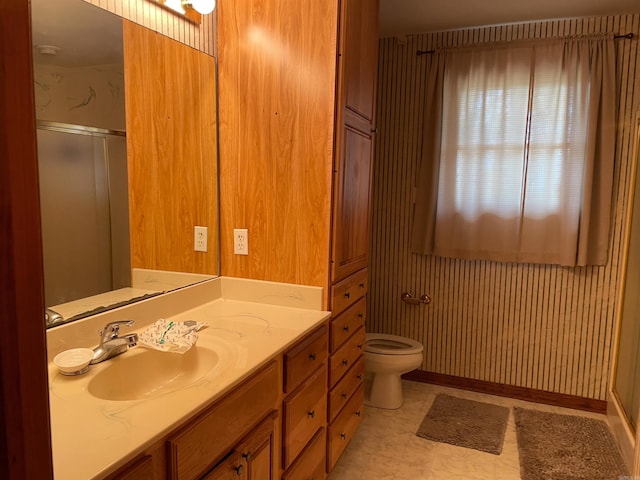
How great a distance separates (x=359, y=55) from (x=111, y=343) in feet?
4.88

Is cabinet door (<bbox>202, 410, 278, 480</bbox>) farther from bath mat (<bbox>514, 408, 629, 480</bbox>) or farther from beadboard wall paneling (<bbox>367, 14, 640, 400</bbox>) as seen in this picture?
beadboard wall paneling (<bbox>367, 14, 640, 400</bbox>)

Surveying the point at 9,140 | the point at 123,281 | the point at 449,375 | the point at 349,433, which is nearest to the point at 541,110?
the point at 449,375

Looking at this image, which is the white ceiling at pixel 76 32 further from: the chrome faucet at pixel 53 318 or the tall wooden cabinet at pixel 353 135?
the tall wooden cabinet at pixel 353 135

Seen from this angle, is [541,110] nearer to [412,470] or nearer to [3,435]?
[412,470]

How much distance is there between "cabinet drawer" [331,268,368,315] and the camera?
1826 millimetres

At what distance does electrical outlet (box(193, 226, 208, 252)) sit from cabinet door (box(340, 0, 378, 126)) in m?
0.79

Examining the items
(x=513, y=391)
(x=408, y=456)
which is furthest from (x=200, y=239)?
(x=513, y=391)

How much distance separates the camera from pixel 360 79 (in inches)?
76.0

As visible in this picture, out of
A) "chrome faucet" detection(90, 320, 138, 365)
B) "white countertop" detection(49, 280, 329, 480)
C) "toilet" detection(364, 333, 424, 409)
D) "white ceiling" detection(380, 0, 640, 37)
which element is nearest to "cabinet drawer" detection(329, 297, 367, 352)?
"white countertop" detection(49, 280, 329, 480)

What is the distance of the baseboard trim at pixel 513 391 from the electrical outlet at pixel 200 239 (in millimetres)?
1903

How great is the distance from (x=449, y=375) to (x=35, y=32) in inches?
113

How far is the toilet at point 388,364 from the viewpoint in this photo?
102 inches

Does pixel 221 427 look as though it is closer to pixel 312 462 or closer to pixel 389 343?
pixel 312 462

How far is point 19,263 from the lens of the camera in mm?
417
